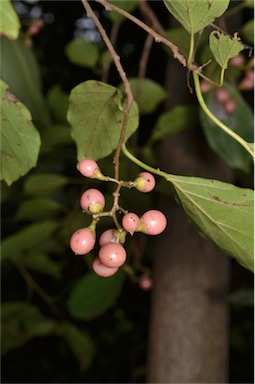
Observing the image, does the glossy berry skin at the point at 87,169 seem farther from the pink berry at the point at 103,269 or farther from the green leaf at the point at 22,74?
the green leaf at the point at 22,74

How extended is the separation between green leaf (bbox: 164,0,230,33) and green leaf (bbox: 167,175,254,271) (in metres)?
0.12

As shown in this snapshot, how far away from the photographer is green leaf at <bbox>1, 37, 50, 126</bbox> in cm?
101

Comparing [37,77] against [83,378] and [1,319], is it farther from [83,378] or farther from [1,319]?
[83,378]

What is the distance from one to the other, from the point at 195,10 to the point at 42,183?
79 centimetres

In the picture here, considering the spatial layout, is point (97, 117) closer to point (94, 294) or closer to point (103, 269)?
point (103, 269)

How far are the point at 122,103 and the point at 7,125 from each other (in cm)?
10

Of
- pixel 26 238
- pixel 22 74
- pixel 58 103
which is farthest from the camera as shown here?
pixel 58 103

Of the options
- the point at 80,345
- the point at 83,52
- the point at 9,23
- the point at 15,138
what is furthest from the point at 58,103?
the point at 9,23

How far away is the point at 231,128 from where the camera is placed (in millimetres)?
914

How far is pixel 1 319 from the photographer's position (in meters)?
1.54

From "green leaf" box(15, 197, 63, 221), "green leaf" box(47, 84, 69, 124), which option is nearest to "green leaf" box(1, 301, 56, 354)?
"green leaf" box(15, 197, 63, 221)

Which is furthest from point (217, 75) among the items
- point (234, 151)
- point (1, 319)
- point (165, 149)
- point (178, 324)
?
point (1, 319)

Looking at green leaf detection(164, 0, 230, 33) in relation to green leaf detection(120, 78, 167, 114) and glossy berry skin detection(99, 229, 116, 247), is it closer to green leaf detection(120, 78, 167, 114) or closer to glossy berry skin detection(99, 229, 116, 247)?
glossy berry skin detection(99, 229, 116, 247)

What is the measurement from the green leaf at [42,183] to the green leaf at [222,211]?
2.28 ft
